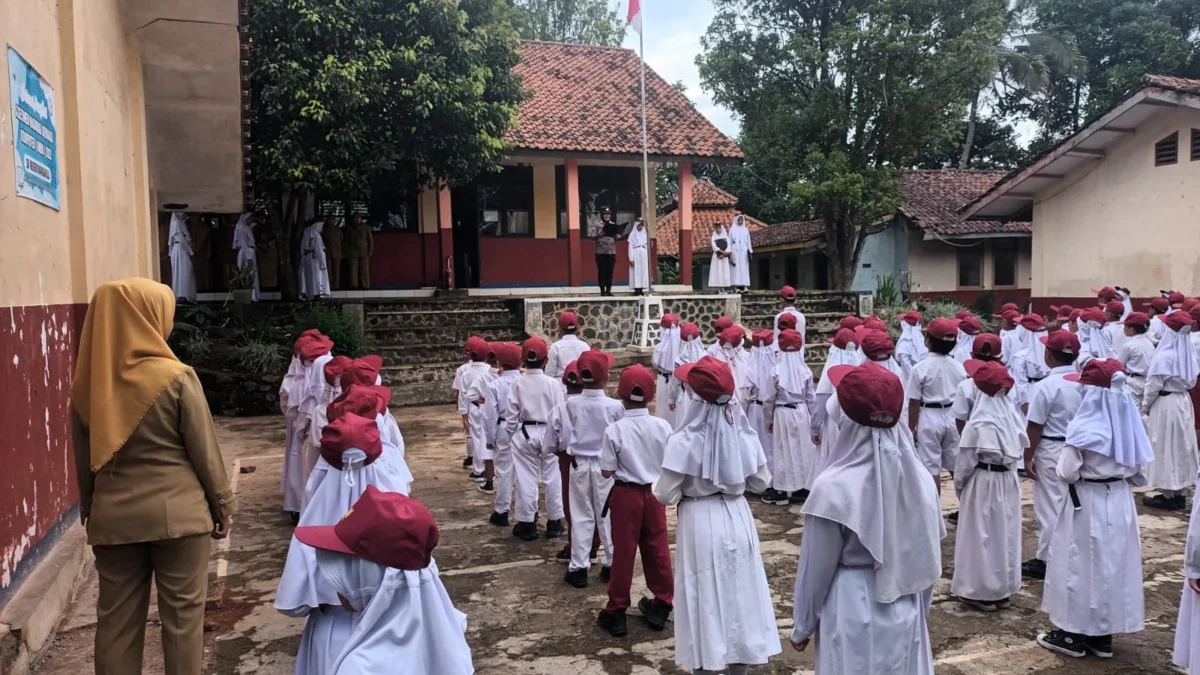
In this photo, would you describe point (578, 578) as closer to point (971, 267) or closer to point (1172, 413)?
point (1172, 413)

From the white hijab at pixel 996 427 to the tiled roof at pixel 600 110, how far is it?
13.0 metres

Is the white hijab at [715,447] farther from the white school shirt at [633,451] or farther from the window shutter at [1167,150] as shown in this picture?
the window shutter at [1167,150]

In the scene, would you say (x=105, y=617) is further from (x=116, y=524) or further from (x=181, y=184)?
(x=181, y=184)

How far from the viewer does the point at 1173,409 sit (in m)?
8.01

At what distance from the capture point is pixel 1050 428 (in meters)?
5.52

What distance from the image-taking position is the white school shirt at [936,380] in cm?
646

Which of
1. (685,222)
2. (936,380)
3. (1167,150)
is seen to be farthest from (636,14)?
(936,380)

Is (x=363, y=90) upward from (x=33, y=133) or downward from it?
upward

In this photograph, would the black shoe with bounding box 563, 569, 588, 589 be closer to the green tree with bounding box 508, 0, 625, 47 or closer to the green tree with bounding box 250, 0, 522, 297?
the green tree with bounding box 250, 0, 522, 297

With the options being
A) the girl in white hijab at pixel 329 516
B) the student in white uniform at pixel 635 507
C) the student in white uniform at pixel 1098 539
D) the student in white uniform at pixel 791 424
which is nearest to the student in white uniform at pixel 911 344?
the student in white uniform at pixel 791 424

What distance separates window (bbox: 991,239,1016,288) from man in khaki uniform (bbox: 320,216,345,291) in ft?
60.0

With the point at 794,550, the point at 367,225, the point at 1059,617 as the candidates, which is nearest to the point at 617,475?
the point at 794,550

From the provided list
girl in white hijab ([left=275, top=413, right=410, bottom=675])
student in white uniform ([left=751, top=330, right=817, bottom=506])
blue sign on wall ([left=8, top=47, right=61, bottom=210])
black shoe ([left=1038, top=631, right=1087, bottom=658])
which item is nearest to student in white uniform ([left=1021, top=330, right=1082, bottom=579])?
black shoe ([left=1038, top=631, right=1087, bottom=658])

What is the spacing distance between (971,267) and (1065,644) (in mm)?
21366
